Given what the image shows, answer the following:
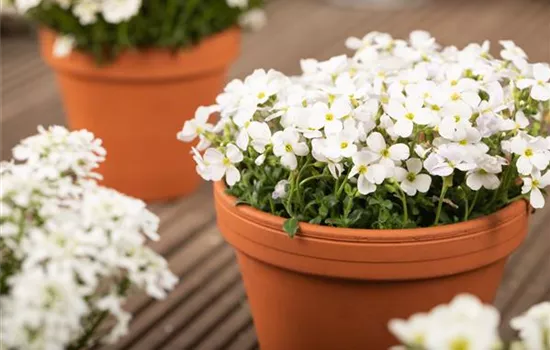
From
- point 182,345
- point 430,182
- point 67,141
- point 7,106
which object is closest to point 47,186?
point 67,141

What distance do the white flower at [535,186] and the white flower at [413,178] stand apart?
0.15m

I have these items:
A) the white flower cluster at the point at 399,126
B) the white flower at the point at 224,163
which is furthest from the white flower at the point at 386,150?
the white flower at the point at 224,163

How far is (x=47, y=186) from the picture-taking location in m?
1.26

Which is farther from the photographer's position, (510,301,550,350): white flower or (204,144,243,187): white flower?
(204,144,243,187): white flower

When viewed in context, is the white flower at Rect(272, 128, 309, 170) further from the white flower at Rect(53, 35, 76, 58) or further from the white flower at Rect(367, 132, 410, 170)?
the white flower at Rect(53, 35, 76, 58)

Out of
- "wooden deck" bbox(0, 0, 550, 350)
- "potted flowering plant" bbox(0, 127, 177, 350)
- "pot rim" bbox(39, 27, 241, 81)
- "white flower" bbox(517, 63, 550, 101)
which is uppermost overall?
"potted flowering plant" bbox(0, 127, 177, 350)

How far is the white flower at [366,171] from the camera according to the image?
143 cm

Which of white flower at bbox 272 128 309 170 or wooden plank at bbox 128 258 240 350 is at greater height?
white flower at bbox 272 128 309 170

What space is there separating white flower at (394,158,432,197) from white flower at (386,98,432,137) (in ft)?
0.20

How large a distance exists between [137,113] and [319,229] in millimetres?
1089

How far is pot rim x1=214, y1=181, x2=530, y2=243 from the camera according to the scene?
1.46 m

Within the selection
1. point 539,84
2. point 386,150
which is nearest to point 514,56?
point 539,84

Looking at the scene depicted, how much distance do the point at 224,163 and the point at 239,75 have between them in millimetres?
2081

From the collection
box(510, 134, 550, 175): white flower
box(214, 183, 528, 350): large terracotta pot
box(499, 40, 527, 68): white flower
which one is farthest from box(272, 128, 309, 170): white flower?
box(499, 40, 527, 68): white flower
